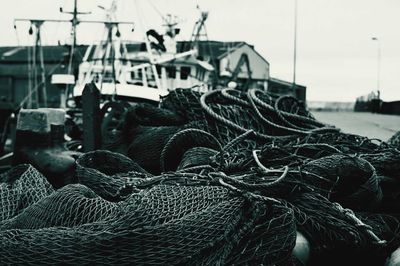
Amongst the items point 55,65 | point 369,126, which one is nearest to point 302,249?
point 369,126

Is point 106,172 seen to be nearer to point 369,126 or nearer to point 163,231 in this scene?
point 163,231

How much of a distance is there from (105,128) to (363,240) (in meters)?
4.09

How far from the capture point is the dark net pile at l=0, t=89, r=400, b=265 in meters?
2.19

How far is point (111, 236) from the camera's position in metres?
2.16

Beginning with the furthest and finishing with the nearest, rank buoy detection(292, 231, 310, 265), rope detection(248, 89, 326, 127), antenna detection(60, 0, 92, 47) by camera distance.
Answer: antenna detection(60, 0, 92, 47)
rope detection(248, 89, 326, 127)
buoy detection(292, 231, 310, 265)

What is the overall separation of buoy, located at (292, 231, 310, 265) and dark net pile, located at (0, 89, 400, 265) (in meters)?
0.05

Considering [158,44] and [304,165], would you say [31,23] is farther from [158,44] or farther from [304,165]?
[304,165]

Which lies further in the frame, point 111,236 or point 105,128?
point 105,128

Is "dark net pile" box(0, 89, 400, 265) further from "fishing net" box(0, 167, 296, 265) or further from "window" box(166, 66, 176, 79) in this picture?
"window" box(166, 66, 176, 79)

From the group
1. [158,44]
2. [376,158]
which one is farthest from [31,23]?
[376,158]

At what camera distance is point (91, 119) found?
582 centimetres

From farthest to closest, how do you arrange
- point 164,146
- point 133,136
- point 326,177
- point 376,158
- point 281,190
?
point 133,136 < point 164,146 < point 376,158 < point 326,177 < point 281,190

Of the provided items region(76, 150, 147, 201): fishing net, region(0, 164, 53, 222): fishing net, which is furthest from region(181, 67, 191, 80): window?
region(0, 164, 53, 222): fishing net

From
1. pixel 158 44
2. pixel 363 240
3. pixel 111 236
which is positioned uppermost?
pixel 158 44
